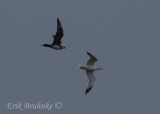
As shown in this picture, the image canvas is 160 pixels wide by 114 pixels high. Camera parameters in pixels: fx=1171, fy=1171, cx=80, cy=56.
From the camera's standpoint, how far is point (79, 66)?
77938mm

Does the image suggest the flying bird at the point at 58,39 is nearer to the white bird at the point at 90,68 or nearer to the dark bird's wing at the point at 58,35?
the dark bird's wing at the point at 58,35

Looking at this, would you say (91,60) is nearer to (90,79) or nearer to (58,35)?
(90,79)

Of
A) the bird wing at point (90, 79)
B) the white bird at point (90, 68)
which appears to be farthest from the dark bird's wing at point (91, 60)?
the bird wing at point (90, 79)

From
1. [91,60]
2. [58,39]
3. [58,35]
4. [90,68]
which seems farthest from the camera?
[58,39]

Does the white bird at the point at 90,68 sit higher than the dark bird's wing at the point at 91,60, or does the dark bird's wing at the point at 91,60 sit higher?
the dark bird's wing at the point at 91,60

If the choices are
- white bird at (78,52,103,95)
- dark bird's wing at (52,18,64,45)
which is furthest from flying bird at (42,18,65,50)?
white bird at (78,52,103,95)

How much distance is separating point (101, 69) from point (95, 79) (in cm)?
123

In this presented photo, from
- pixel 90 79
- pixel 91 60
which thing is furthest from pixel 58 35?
pixel 90 79

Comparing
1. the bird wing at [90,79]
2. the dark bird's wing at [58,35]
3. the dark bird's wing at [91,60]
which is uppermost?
the dark bird's wing at [58,35]

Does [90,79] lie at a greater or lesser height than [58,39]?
lesser

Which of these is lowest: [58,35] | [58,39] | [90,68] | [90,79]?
[90,79]

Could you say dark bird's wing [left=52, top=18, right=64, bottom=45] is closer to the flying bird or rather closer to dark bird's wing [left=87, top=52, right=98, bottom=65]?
the flying bird

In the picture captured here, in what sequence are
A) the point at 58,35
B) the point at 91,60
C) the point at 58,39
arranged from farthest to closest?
the point at 58,39 → the point at 58,35 → the point at 91,60

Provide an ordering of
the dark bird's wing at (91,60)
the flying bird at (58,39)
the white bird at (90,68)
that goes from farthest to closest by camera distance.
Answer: the flying bird at (58,39)
the white bird at (90,68)
the dark bird's wing at (91,60)
